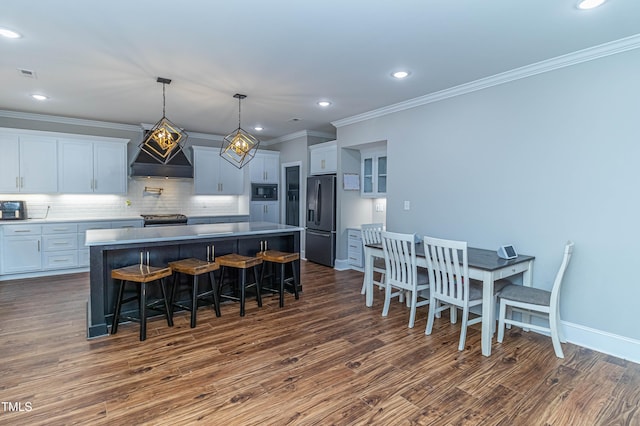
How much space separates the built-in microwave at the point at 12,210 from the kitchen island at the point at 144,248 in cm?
273

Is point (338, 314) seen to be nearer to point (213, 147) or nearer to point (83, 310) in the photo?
point (83, 310)

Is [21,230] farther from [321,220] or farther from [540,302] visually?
[540,302]

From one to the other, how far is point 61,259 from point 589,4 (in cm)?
710

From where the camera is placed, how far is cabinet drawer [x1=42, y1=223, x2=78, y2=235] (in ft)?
17.3

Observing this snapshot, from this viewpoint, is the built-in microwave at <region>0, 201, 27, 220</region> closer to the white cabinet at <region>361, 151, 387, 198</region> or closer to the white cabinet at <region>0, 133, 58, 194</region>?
the white cabinet at <region>0, 133, 58, 194</region>

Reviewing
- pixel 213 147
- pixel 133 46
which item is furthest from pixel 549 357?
pixel 213 147

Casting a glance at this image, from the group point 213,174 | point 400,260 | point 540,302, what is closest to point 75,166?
point 213,174

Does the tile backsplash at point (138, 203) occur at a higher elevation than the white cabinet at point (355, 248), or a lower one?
higher

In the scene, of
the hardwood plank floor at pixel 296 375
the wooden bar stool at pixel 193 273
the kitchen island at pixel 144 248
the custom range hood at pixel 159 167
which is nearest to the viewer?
the hardwood plank floor at pixel 296 375

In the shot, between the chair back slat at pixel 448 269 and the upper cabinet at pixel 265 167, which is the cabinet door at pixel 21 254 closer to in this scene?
the upper cabinet at pixel 265 167

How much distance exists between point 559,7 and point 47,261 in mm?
7023

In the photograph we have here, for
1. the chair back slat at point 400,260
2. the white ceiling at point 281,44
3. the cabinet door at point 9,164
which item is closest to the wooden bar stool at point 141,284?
the white ceiling at point 281,44

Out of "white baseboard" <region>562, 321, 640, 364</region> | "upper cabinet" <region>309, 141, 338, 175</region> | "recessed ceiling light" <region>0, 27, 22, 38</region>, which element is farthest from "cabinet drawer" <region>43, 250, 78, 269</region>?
"white baseboard" <region>562, 321, 640, 364</region>

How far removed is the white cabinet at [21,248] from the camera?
16.5ft
